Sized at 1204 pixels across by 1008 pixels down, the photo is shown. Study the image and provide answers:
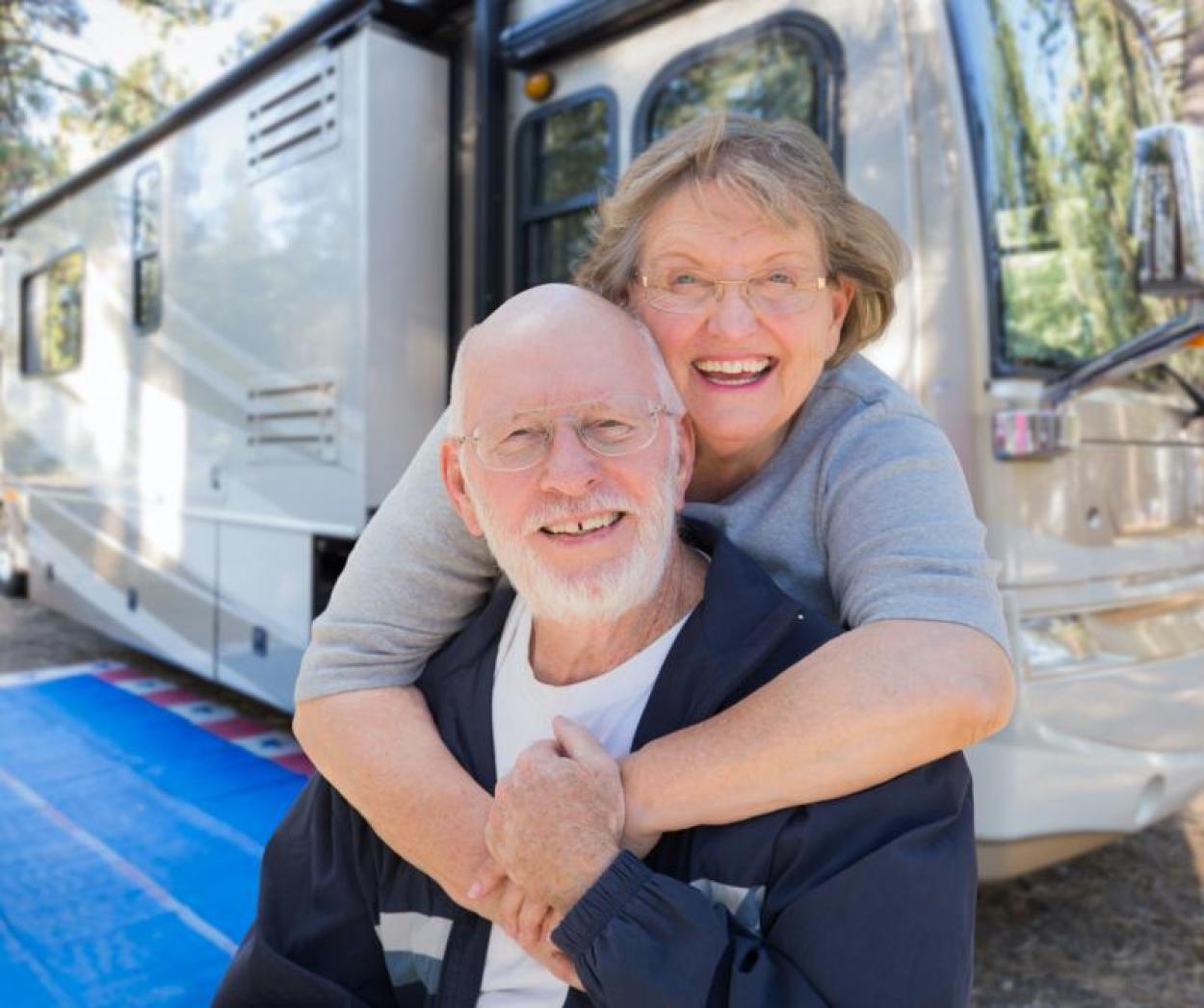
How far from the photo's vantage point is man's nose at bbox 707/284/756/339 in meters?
1.59

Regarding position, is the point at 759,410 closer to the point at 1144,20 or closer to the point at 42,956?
the point at 42,956

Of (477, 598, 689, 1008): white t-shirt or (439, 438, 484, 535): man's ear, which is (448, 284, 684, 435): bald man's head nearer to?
(439, 438, 484, 535): man's ear

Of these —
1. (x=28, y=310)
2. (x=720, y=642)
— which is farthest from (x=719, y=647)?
(x=28, y=310)

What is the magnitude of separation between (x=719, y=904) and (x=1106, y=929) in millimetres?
2551

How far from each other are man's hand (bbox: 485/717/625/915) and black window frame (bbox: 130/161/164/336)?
15.1 feet

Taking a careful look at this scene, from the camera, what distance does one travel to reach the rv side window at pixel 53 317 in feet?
21.4

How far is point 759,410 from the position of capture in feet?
5.35

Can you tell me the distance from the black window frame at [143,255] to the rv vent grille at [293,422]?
1.22m

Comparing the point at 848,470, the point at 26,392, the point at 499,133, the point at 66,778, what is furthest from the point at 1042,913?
the point at 26,392

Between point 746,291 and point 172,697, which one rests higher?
point 746,291

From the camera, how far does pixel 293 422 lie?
4.16 m

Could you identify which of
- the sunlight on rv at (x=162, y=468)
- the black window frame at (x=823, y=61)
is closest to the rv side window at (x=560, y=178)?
the black window frame at (x=823, y=61)

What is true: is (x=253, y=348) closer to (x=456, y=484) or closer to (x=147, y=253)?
(x=147, y=253)

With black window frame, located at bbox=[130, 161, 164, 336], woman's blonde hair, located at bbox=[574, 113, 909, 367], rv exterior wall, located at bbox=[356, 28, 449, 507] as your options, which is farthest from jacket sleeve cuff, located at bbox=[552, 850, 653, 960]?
black window frame, located at bbox=[130, 161, 164, 336]
